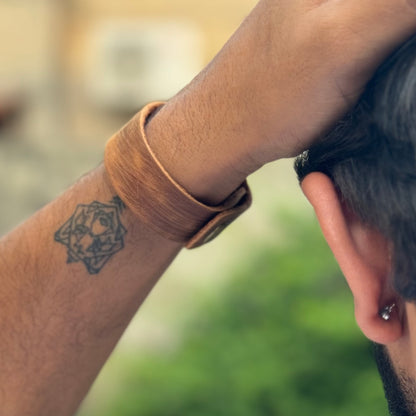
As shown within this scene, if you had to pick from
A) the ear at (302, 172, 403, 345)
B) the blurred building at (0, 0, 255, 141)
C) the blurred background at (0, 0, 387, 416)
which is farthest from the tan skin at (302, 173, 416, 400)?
the blurred building at (0, 0, 255, 141)

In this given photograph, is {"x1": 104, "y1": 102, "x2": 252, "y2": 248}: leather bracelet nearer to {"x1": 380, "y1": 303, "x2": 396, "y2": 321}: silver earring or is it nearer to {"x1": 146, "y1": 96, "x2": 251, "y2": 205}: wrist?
{"x1": 146, "y1": 96, "x2": 251, "y2": 205}: wrist

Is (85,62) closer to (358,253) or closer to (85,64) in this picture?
(85,64)

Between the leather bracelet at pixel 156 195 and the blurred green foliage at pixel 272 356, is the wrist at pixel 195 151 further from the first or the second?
the blurred green foliage at pixel 272 356

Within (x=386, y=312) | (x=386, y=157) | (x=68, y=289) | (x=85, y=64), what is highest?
(x=85, y=64)

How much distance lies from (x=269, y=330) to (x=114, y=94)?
659 centimetres

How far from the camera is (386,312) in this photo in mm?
1496

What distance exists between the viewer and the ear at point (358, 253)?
146 centimetres

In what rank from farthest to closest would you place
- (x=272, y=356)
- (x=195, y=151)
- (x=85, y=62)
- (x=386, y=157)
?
(x=85, y=62) < (x=272, y=356) < (x=195, y=151) < (x=386, y=157)

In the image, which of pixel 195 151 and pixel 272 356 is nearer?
pixel 195 151

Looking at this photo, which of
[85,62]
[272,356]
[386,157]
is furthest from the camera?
[85,62]

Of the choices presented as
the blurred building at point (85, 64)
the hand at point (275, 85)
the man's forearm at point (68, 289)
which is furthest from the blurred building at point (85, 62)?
the hand at point (275, 85)

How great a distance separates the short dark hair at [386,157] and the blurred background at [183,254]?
2.41 meters

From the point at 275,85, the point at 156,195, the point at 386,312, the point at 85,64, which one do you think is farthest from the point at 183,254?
the point at 275,85

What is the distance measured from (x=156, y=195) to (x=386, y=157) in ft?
1.55
